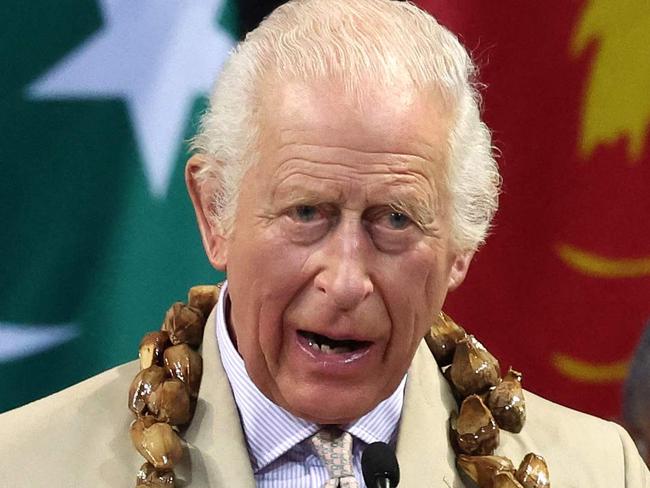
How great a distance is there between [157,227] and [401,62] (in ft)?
2.69

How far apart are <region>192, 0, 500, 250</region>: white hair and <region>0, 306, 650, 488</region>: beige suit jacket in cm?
25

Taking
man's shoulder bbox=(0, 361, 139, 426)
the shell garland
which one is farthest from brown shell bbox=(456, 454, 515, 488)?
man's shoulder bbox=(0, 361, 139, 426)

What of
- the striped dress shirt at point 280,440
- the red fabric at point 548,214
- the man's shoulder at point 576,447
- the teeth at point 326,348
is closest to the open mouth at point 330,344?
the teeth at point 326,348

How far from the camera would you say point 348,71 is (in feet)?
4.99

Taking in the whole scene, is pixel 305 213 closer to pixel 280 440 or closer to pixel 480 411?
pixel 280 440

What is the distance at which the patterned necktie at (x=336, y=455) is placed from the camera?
161 centimetres

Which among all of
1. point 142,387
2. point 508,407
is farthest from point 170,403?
point 508,407

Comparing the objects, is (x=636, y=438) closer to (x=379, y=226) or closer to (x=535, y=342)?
(x=535, y=342)

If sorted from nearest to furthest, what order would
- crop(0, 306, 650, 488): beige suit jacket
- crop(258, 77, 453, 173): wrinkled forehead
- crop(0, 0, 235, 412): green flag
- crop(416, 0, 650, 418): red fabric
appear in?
crop(258, 77, 453, 173): wrinkled forehead
crop(0, 306, 650, 488): beige suit jacket
crop(0, 0, 235, 412): green flag
crop(416, 0, 650, 418): red fabric

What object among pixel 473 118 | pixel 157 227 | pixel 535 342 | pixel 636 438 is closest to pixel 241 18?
pixel 157 227

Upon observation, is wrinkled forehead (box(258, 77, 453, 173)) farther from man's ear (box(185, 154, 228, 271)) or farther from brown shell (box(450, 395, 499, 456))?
brown shell (box(450, 395, 499, 456))

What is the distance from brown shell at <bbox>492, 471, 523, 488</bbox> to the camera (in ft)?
5.44

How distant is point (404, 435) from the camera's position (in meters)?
Result: 1.70

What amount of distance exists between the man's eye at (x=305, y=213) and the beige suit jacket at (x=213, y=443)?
0.29 meters
